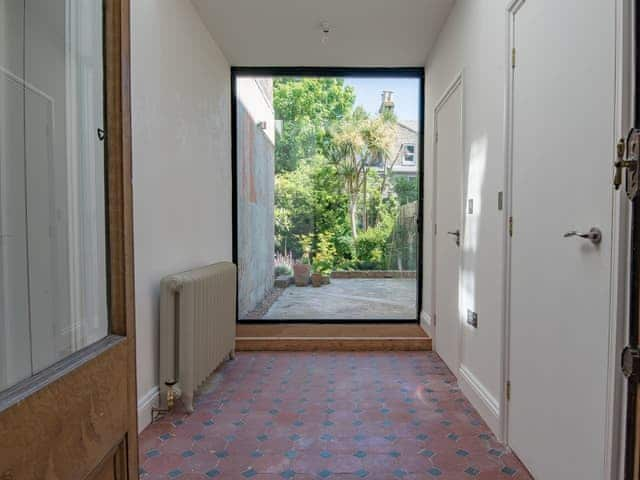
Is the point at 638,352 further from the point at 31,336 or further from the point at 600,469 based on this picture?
the point at 31,336

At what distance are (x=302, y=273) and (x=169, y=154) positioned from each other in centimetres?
203

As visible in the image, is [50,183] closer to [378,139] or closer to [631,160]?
[631,160]

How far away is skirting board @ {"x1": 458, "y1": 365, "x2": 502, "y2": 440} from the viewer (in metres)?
2.06

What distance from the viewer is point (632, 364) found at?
82cm

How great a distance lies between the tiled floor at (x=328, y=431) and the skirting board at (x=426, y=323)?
1.99ft

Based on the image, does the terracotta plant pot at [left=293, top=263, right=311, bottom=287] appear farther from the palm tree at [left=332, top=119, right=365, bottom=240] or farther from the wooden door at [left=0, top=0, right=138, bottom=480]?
the wooden door at [left=0, top=0, right=138, bottom=480]

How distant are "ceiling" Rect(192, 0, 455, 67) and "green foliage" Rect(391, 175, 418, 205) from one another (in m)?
1.12

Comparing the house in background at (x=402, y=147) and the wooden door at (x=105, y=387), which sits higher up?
the house in background at (x=402, y=147)

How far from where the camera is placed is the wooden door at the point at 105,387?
57cm

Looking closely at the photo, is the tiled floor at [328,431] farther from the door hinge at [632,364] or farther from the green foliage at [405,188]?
the green foliage at [405,188]

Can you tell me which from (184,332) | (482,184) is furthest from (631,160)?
(184,332)

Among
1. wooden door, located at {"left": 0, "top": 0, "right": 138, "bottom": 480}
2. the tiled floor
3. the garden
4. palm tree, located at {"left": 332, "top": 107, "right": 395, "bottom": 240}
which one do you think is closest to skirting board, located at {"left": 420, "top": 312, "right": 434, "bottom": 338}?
the garden

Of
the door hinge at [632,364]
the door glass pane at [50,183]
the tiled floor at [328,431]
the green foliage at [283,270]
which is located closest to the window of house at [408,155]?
the green foliage at [283,270]

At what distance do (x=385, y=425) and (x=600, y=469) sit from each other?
1.11m
